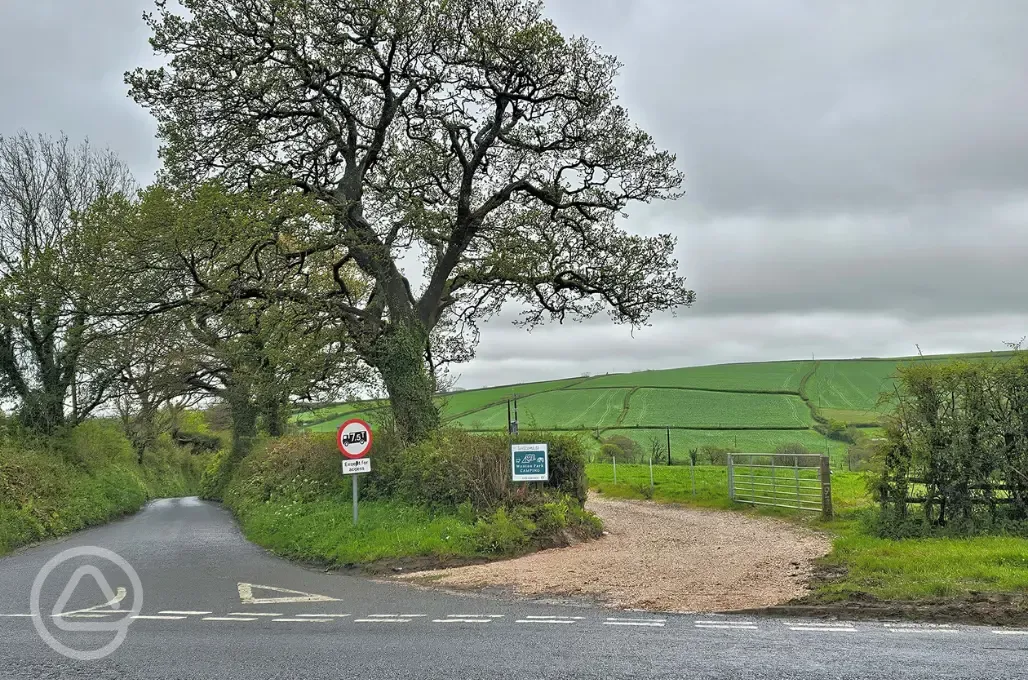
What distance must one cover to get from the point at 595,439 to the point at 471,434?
25.6m

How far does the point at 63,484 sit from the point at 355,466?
1312cm

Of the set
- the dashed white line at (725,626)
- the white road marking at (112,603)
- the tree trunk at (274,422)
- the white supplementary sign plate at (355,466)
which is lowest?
the dashed white line at (725,626)

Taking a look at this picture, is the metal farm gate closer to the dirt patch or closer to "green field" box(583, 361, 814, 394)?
the dirt patch

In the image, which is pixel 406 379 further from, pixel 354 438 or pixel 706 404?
pixel 706 404

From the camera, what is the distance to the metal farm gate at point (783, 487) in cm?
1599

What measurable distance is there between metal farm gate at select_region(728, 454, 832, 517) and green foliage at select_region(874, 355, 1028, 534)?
3371mm

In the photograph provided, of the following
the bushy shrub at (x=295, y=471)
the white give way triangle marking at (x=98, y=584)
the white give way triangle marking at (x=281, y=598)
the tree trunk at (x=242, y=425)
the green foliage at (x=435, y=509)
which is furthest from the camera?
the tree trunk at (x=242, y=425)

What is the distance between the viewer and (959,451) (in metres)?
11.8

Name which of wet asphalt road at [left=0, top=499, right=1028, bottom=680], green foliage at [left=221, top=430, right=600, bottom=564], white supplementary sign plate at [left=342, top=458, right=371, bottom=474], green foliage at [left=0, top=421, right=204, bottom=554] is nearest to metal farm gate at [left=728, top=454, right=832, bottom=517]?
green foliage at [left=221, top=430, right=600, bottom=564]

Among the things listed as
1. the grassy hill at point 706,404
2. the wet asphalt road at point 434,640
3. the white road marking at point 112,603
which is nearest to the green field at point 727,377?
the grassy hill at point 706,404

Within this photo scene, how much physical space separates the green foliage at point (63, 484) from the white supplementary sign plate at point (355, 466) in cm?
822

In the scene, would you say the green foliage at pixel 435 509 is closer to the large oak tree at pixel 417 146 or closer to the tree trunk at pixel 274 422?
the large oak tree at pixel 417 146

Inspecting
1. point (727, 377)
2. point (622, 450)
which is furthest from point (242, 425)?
point (727, 377)

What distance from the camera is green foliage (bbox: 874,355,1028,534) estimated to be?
11.7 meters
